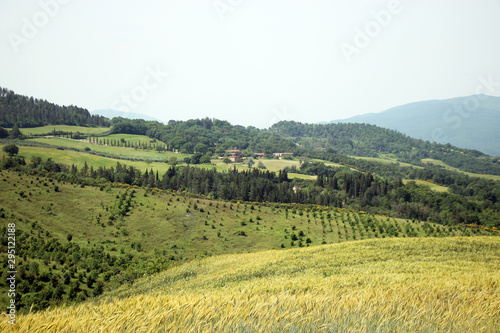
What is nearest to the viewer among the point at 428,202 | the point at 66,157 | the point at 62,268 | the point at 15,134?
the point at 62,268

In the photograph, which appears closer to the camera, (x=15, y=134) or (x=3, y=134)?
(x=3, y=134)

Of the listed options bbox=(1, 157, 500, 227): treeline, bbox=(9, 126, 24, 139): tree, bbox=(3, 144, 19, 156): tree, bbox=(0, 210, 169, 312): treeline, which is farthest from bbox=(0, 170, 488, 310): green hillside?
bbox=(9, 126, 24, 139): tree

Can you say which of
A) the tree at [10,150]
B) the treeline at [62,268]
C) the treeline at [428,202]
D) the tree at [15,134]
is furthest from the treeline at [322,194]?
the tree at [15,134]

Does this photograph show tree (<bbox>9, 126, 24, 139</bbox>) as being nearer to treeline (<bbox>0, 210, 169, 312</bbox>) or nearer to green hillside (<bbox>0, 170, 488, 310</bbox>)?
green hillside (<bbox>0, 170, 488, 310</bbox>)

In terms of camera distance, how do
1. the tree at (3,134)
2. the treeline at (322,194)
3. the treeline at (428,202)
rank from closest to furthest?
the treeline at (428,202)
the treeline at (322,194)
the tree at (3,134)

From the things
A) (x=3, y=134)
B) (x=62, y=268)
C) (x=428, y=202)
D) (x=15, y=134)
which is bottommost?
(x=428, y=202)

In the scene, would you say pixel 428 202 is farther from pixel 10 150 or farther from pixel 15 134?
pixel 15 134

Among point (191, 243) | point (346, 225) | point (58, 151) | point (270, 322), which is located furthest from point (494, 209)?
point (58, 151)

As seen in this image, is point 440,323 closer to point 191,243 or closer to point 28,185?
point 191,243

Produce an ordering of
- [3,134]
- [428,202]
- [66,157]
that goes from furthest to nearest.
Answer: [3,134] < [66,157] < [428,202]

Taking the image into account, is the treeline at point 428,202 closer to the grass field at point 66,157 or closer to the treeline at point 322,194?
the treeline at point 322,194

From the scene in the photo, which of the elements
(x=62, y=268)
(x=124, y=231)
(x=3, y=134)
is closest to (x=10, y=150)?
(x=3, y=134)

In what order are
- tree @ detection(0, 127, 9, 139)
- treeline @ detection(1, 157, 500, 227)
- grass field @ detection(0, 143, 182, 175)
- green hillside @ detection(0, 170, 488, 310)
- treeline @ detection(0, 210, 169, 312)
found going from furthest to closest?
tree @ detection(0, 127, 9, 139) < grass field @ detection(0, 143, 182, 175) < treeline @ detection(1, 157, 500, 227) < green hillside @ detection(0, 170, 488, 310) < treeline @ detection(0, 210, 169, 312)

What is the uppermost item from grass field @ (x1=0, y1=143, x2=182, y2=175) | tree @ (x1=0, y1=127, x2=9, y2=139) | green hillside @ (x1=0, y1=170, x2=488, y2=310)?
tree @ (x1=0, y1=127, x2=9, y2=139)
